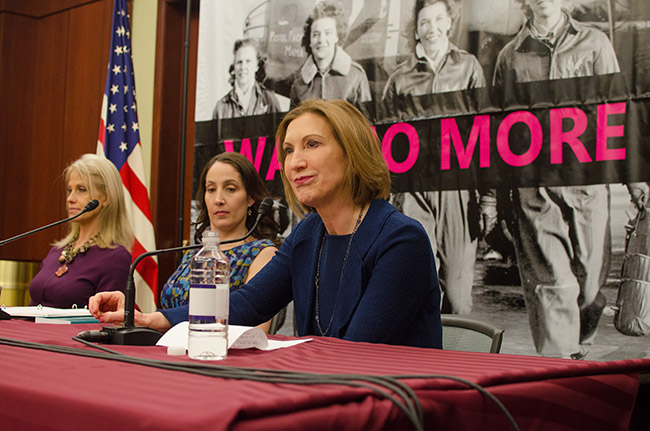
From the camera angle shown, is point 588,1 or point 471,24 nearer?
point 588,1

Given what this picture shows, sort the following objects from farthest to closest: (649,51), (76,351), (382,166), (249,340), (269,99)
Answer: (269,99) < (649,51) < (382,166) < (249,340) < (76,351)

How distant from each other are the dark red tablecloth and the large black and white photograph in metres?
1.71

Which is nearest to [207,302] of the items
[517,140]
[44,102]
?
[517,140]

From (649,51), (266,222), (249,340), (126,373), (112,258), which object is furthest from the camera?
(112,258)

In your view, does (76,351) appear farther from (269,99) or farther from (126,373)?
(269,99)

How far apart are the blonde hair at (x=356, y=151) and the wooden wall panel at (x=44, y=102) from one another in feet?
10.4

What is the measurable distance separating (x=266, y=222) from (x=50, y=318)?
1.13m

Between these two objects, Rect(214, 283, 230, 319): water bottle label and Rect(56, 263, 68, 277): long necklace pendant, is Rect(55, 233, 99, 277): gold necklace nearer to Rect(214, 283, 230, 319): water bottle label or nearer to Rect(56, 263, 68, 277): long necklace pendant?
Rect(56, 263, 68, 277): long necklace pendant

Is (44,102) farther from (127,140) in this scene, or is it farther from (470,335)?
(470,335)

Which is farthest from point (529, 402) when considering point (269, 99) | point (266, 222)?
point (269, 99)

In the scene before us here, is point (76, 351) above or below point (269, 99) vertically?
below

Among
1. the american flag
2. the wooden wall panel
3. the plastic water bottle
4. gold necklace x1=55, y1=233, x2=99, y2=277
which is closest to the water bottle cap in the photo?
the plastic water bottle

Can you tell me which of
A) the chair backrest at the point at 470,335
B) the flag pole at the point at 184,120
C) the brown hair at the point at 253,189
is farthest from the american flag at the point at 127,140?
the chair backrest at the point at 470,335

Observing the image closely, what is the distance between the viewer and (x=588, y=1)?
2.81 meters
